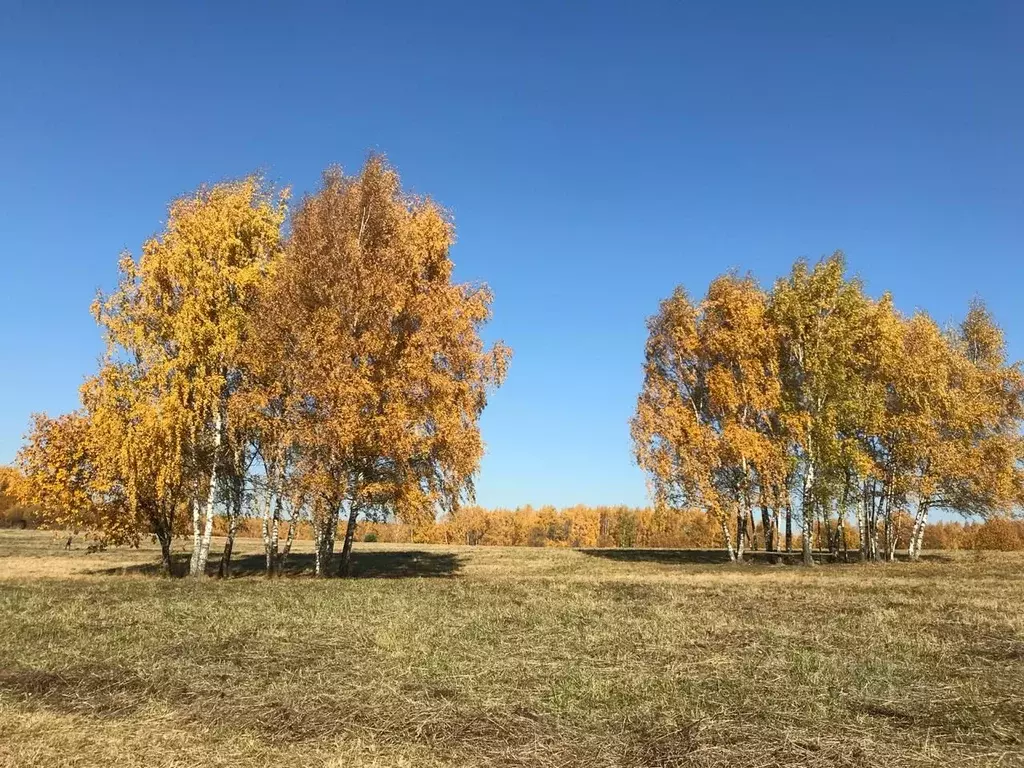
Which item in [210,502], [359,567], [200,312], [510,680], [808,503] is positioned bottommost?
[359,567]

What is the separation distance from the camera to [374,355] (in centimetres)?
2523

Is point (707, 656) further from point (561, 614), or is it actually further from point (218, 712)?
point (218, 712)

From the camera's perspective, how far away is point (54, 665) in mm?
9703

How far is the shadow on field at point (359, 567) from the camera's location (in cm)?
2836

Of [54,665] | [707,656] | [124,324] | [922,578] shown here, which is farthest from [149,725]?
[922,578]

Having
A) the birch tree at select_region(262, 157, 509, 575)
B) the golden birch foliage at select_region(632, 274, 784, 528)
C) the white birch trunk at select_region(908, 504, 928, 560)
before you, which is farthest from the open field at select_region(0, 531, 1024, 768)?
the white birch trunk at select_region(908, 504, 928, 560)

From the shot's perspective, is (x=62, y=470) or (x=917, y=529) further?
(x=917, y=529)

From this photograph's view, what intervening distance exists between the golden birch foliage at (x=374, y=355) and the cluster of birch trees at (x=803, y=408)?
1300cm

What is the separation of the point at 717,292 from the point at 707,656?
29.3 meters

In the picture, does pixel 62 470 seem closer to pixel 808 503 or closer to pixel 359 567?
pixel 359 567

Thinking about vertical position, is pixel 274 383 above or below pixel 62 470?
above

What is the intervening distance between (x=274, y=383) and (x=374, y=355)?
156 inches

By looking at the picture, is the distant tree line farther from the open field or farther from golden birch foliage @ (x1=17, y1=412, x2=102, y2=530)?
the open field

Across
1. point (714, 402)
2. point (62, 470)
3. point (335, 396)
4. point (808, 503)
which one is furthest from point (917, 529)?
point (62, 470)
